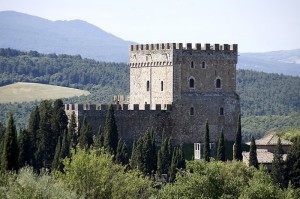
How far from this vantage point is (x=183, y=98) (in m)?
89.2

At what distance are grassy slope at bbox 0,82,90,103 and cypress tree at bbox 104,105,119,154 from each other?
7164 cm

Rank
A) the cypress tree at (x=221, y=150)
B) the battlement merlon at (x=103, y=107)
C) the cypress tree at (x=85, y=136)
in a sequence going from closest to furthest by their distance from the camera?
the cypress tree at (x=85, y=136) → the cypress tree at (x=221, y=150) → the battlement merlon at (x=103, y=107)

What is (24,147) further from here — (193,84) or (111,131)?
(193,84)

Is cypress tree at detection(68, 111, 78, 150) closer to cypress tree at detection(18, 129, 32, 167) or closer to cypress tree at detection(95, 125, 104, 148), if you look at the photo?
cypress tree at detection(95, 125, 104, 148)

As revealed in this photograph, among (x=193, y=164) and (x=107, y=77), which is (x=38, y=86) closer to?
(x=107, y=77)

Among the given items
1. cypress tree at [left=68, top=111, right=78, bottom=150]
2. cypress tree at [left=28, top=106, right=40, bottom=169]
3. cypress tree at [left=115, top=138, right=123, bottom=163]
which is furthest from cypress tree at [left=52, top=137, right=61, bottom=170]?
cypress tree at [left=115, top=138, right=123, bottom=163]

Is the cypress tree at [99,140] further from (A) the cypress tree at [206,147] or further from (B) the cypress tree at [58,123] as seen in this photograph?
(A) the cypress tree at [206,147]

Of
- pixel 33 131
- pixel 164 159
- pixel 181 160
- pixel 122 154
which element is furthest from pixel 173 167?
pixel 33 131

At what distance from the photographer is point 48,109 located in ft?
290

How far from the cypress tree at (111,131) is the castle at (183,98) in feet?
10.1

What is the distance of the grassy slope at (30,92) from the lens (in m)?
156

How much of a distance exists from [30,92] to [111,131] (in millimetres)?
79660

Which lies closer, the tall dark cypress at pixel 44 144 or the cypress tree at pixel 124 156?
the cypress tree at pixel 124 156

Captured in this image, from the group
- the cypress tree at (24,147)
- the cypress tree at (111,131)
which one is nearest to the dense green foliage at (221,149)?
the cypress tree at (111,131)
